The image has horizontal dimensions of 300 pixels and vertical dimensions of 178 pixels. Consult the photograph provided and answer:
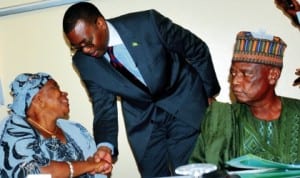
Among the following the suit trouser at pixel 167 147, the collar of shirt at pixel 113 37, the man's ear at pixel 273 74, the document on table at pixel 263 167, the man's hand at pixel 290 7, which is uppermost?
the man's hand at pixel 290 7

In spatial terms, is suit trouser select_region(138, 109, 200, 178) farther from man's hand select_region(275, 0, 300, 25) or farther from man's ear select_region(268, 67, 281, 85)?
man's hand select_region(275, 0, 300, 25)

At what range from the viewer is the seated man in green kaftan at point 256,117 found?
72.7 inches

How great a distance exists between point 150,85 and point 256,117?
2.28 ft

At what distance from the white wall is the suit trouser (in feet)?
1.38

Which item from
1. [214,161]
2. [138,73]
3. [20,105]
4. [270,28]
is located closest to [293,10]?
[270,28]

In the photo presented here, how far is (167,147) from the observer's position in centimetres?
255

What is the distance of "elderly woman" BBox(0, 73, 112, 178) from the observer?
80.9 inches

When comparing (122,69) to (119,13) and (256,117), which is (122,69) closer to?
(119,13)

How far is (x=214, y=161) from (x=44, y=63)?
170 cm

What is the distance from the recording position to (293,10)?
256 cm

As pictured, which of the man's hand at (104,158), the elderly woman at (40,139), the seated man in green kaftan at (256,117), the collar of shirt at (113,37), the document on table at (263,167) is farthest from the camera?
the collar of shirt at (113,37)

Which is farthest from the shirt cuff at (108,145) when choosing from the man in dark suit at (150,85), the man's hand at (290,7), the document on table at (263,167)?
the man's hand at (290,7)

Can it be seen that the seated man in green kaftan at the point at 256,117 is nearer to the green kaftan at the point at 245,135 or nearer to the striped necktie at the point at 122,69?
the green kaftan at the point at 245,135

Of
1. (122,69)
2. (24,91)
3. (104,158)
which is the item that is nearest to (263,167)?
(104,158)
